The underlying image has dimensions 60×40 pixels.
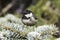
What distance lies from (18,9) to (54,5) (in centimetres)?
60

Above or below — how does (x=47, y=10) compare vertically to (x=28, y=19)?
above

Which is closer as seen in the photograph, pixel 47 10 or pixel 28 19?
pixel 28 19

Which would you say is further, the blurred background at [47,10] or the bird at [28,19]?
the blurred background at [47,10]

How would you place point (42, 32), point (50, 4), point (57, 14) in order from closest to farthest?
point (42, 32)
point (57, 14)
point (50, 4)

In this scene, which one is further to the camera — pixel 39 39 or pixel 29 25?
pixel 29 25

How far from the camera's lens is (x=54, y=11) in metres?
2.95

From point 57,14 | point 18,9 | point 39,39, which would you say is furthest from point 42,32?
point 18,9

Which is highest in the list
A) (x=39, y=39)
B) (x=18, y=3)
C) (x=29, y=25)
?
(x=18, y=3)

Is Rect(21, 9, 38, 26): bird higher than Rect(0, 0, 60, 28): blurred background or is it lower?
lower

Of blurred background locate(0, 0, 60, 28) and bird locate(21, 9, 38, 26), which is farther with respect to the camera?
blurred background locate(0, 0, 60, 28)

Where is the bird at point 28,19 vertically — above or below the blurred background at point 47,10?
below

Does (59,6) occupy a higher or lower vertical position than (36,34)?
higher

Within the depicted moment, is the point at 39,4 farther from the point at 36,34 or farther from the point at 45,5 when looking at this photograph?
the point at 36,34

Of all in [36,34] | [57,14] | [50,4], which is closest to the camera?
[36,34]
